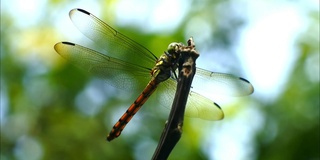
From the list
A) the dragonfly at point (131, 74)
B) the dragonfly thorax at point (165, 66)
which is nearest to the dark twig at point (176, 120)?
the dragonfly thorax at point (165, 66)

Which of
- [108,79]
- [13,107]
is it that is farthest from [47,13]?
[108,79]

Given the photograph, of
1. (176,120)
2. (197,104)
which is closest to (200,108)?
(197,104)

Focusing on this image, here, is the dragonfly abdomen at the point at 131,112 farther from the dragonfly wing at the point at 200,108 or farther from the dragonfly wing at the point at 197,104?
the dragonfly wing at the point at 200,108

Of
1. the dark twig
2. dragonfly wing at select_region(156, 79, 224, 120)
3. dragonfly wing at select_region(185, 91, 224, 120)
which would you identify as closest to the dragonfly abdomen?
dragonfly wing at select_region(156, 79, 224, 120)

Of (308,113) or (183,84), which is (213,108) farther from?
(308,113)

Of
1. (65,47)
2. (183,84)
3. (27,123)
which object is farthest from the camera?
(27,123)
